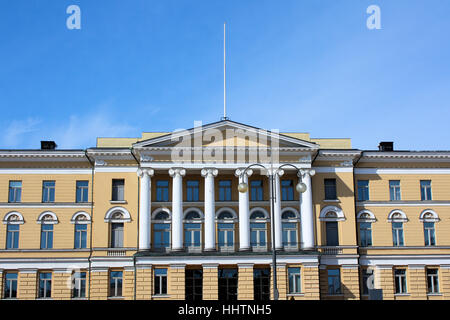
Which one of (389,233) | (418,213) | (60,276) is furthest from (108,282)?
(418,213)

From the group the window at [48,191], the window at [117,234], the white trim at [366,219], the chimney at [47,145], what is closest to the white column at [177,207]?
the window at [117,234]

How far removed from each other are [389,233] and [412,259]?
268 centimetres

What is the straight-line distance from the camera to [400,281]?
45.1m

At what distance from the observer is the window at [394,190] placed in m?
46.7

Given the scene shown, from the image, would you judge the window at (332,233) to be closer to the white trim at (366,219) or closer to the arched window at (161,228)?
the white trim at (366,219)

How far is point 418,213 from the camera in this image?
46.3 metres

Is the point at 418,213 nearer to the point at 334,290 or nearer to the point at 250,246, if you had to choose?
the point at 334,290

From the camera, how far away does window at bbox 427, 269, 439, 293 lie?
148 ft

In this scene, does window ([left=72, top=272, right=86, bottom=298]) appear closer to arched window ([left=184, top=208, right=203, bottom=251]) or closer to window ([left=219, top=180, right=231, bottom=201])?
arched window ([left=184, top=208, right=203, bottom=251])

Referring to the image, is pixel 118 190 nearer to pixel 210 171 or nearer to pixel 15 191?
pixel 210 171

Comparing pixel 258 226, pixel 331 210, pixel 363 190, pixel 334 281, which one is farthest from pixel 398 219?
pixel 258 226

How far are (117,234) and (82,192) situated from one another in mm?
4709

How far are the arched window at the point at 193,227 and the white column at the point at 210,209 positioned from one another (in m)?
1.66
